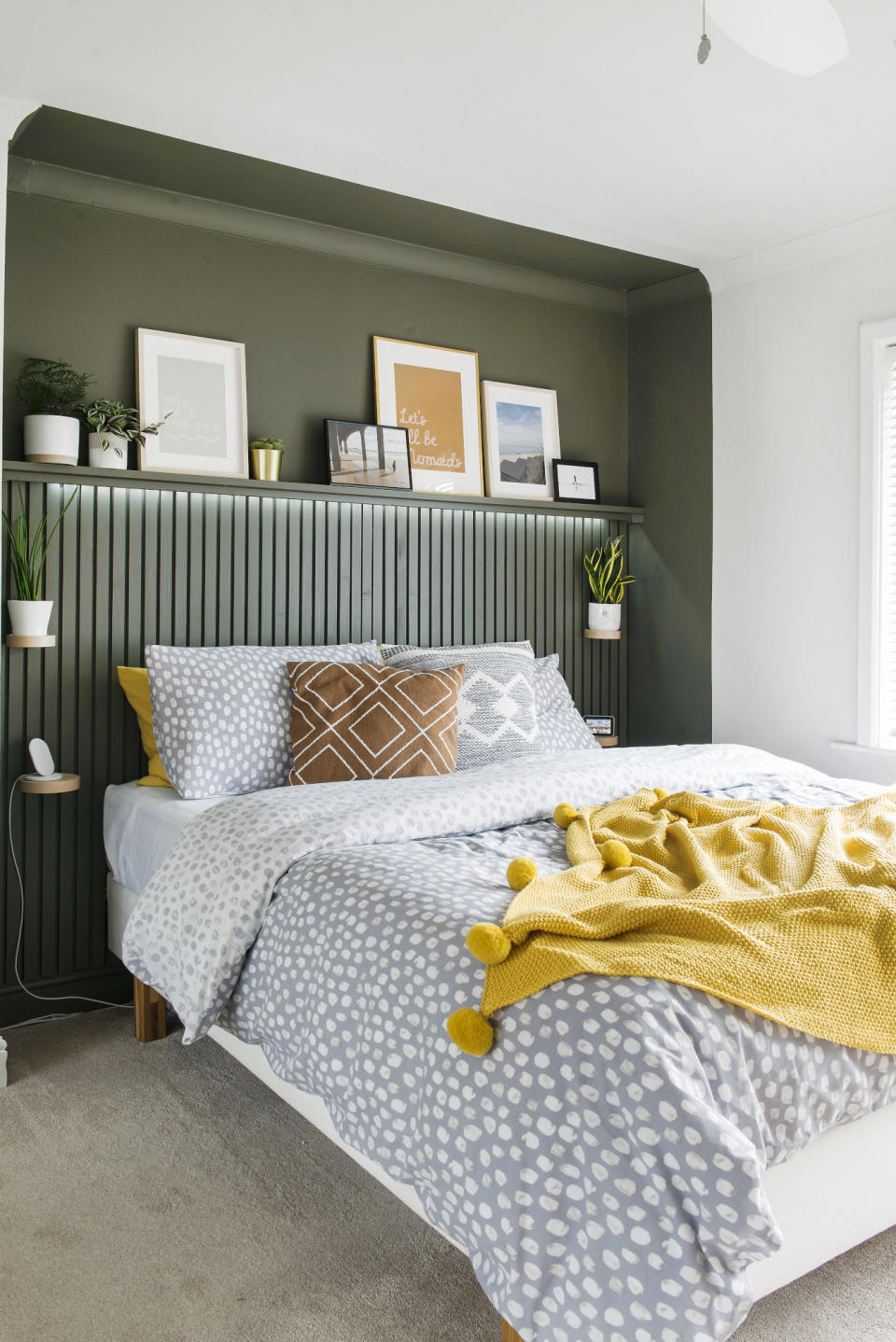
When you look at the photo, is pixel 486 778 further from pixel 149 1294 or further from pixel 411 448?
pixel 411 448

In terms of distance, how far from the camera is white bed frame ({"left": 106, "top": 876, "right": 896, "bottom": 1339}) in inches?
61.2

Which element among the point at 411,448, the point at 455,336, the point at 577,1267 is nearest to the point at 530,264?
the point at 455,336

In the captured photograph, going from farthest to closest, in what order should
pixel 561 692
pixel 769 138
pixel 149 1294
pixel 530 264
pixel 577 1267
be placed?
pixel 530 264 < pixel 561 692 < pixel 769 138 < pixel 149 1294 < pixel 577 1267

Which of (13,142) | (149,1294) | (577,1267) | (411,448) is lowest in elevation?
(149,1294)

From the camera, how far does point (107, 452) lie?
10.2 ft

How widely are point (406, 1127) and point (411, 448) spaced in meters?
2.70

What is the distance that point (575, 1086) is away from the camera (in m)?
1.37

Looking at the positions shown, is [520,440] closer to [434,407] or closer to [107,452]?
[434,407]

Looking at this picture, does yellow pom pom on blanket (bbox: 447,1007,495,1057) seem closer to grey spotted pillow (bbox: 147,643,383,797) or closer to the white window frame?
grey spotted pillow (bbox: 147,643,383,797)

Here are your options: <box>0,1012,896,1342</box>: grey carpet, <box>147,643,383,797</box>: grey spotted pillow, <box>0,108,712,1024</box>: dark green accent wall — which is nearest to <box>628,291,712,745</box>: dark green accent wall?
<box>0,108,712,1024</box>: dark green accent wall

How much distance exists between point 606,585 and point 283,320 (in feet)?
5.50

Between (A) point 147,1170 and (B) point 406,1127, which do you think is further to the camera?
(A) point 147,1170

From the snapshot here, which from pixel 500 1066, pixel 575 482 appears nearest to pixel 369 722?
pixel 500 1066

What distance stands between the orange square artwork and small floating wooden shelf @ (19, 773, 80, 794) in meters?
1.68
